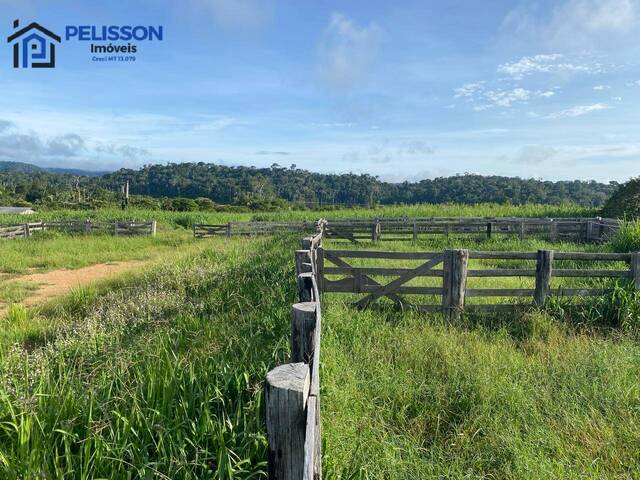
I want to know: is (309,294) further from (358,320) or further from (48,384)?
(358,320)

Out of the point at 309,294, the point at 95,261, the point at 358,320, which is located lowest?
the point at 95,261

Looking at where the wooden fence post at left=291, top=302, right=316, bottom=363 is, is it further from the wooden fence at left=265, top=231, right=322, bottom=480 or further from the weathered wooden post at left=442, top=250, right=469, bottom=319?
the weathered wooden post at left=442, top=250, right=469, bottom=319

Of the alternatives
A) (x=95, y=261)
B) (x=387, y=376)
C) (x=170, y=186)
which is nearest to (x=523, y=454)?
(x=387, y=376)

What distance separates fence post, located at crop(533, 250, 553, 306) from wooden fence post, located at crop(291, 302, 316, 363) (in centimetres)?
559

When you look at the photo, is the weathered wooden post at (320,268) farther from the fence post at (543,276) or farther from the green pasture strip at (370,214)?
the green pasture strip at (370,214)

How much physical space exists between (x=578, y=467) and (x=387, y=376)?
1757mm

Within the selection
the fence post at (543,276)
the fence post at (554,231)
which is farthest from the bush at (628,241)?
the fence post at (543,276)

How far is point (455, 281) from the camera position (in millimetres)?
6840

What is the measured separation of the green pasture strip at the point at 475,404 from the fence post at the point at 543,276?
1.01 m

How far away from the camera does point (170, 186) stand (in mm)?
123938

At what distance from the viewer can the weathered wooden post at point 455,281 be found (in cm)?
684

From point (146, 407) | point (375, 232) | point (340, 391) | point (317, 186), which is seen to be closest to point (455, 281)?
point (340, 391)

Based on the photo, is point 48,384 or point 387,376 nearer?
point 48,384

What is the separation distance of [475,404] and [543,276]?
366cm
